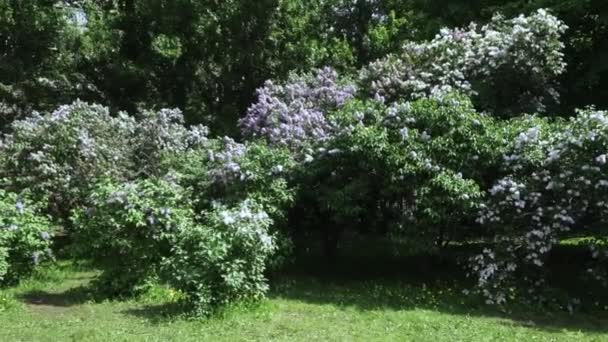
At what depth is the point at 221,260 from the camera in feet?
27.0

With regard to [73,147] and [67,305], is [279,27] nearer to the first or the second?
[73,147]

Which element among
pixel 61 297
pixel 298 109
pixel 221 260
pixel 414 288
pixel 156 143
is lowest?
pixel 61 297

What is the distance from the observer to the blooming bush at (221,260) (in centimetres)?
820

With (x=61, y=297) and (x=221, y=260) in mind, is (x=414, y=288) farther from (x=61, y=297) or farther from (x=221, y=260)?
(x=61, y=297)

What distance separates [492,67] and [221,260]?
5693 millimetres

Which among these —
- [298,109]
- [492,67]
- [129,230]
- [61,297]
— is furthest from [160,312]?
[492,67]

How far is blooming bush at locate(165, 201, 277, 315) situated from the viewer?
8.20 meters

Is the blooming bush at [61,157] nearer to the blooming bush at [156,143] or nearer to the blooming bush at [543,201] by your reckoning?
the blooming bush at [156,143]

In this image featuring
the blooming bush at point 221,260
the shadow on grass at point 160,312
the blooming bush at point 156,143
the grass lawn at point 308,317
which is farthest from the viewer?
the blooming bush at point 156,143

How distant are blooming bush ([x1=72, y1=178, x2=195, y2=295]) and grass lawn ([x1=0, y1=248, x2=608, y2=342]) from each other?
0.37 metres

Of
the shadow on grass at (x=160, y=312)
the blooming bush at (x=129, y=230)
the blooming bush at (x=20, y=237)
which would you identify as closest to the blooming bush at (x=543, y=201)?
the shadow on grass at (x=160, y=312)

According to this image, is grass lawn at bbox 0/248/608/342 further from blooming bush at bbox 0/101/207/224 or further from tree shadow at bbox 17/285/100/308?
blooming bush at bbox 0/101/207/224

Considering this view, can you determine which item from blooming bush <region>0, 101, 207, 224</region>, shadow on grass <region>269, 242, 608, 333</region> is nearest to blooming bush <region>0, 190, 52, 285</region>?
blooming bush <region>0, 101, 207, 224</region>

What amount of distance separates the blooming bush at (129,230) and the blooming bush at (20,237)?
0.74 meters
